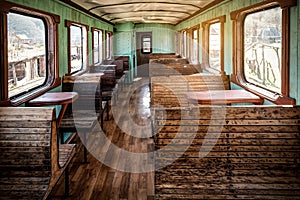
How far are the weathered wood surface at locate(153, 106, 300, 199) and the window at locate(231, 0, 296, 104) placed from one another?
679 mm

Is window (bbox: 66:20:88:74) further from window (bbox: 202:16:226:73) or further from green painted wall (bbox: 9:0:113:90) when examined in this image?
window (bbox: 202:16:226:73)

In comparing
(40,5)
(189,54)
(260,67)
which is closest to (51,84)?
(40,5)

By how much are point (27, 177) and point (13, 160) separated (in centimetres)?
17

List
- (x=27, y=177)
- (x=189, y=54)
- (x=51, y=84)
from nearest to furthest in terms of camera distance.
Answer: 1. (x=27, y=177)
2. (x=51, y=84)
3. (x=189, y=54)

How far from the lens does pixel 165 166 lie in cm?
246

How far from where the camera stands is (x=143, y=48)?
1442 cm

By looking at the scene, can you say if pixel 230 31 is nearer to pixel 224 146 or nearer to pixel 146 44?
pixel 224 146

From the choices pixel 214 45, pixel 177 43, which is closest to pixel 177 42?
pixel 177 43

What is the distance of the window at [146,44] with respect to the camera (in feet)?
46.9

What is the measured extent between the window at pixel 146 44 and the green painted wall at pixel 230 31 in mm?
4902

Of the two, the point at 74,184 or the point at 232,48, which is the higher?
the point at 232,48

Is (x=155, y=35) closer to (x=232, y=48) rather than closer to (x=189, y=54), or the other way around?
(x=189, y=54)

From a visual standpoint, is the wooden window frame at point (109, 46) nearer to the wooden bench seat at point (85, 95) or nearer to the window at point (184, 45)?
the window at point (184, 45)

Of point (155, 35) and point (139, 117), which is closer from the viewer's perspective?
point (139, 117)
